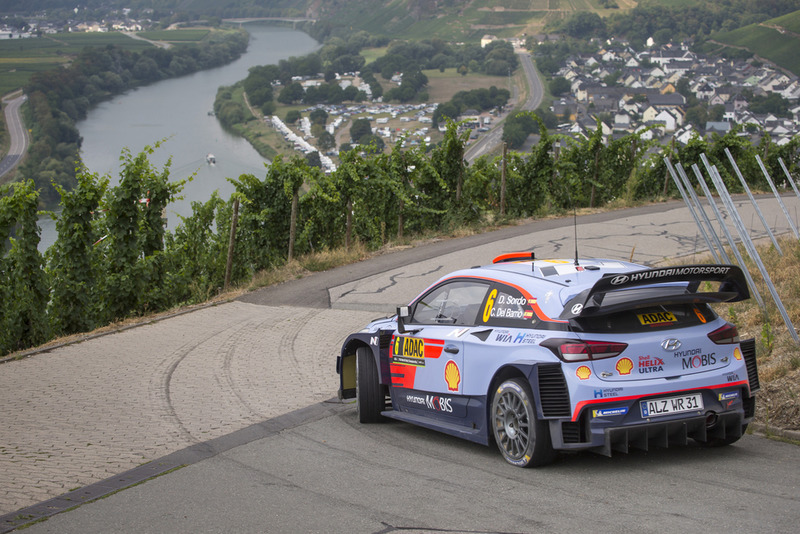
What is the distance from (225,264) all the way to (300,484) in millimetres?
13640

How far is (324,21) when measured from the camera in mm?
135625

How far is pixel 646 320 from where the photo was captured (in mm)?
6273

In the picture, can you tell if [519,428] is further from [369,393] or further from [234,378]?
[234,378]

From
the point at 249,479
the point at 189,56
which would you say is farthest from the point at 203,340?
Result: the point at 189,56

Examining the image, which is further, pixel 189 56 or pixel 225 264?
pixel 189 56

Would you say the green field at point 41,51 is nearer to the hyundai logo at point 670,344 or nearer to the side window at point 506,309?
the side window at point 506,309

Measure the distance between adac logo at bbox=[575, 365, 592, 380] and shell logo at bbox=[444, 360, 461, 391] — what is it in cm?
141

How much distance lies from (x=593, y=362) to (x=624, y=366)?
0.79 ft

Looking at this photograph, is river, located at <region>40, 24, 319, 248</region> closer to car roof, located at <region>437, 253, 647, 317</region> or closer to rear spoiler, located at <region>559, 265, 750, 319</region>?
car roof, located at <region>437, 253, 647, 317</region>

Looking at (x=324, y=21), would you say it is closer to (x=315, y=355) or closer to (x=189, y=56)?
(x=189, y=56)

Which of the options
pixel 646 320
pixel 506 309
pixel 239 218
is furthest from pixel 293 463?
pixel 239 218

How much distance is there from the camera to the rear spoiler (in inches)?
239

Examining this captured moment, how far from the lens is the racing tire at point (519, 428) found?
6191 mm

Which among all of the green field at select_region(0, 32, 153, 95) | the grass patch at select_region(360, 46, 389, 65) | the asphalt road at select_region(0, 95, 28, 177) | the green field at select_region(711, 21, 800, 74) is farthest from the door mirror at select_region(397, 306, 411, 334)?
the grass patch at select_region(360, 46, 389, 65)
